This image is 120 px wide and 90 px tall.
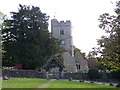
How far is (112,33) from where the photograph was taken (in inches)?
935

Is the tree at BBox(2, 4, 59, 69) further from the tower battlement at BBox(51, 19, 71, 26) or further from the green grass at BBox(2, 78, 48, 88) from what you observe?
the green grass at BBox(2, 78, 48, 88)

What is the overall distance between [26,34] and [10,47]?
4194mm

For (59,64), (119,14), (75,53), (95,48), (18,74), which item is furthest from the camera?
(75,53)

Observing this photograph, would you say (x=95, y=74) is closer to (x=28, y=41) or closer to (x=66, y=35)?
(x=28, y=41)

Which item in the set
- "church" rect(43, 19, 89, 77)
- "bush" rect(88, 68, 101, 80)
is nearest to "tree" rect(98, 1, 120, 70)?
"bush" rect(88, 68, 101, 80)

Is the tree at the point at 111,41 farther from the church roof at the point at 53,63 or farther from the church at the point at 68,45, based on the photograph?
the church at the point at 68,45

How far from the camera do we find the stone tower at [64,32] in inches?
4020

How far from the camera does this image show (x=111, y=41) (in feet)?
77.8

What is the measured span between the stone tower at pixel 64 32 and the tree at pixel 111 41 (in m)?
77.2

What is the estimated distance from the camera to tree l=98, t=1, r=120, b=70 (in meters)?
23.2

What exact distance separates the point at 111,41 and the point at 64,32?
260 ft

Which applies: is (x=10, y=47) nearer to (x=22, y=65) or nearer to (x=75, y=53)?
(x=22, y=65)

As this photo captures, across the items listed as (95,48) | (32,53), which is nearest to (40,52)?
(32,53)

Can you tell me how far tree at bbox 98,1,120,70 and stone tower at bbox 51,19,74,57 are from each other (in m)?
77.2
